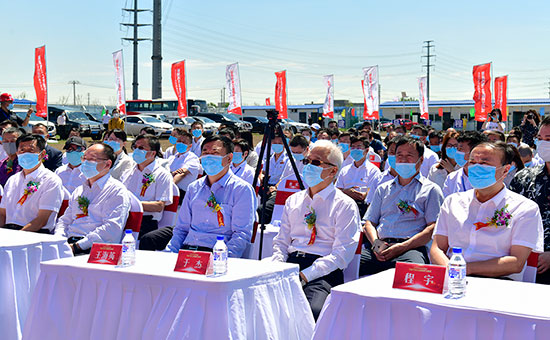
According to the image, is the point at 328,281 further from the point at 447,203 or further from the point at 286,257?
the point at 447,203

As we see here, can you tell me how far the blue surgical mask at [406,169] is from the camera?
189 inches

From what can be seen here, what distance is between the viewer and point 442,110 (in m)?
54.9

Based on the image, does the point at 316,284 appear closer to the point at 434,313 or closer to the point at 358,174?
the point at 434,313

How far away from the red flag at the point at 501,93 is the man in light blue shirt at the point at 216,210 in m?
20.0

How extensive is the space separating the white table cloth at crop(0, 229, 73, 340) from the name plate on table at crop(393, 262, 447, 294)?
2558 mm

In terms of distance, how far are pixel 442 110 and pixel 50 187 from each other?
52977 millimetres

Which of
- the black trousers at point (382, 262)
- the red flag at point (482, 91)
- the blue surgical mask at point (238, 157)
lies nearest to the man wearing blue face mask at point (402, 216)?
the black trousers at point (382, 262)

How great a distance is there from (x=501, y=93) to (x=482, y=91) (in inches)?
143

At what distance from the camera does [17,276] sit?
155 inches

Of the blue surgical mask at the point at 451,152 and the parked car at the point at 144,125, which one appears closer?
the blue surgical mask at the point at 451,152

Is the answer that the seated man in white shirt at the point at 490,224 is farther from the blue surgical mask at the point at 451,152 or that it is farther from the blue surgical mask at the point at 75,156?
the blue surgical mask at the point at 75,156

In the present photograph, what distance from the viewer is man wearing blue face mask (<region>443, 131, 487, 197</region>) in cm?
570

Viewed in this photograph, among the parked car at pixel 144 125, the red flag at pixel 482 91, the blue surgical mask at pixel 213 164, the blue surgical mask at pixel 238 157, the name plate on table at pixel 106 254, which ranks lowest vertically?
the name plate on table at pixel 106 254

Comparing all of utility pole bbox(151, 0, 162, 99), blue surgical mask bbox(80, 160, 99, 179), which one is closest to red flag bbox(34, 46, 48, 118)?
blue surgical mask bbox(80, 160, 99, 179)
